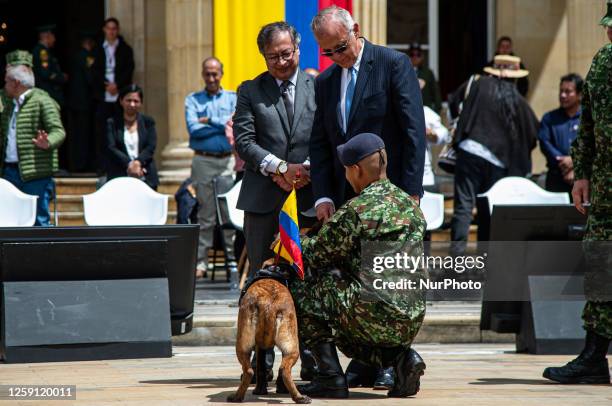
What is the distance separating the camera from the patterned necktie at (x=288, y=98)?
318 inches

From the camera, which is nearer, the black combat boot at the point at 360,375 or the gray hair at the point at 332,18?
Answer: the gray hair at the point at 332,18

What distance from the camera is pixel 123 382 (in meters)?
8.04

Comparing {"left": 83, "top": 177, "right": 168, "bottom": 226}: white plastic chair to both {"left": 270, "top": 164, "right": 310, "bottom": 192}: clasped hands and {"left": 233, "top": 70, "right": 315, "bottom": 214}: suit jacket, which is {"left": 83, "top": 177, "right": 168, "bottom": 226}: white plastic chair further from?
{"left": 270, "top": 164, "right": 310, "bottom": 192}: clasped hands

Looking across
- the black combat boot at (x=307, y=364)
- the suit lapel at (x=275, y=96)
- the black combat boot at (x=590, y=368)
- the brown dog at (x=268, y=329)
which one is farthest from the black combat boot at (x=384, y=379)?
the suit lapel at (x=275, y=96)

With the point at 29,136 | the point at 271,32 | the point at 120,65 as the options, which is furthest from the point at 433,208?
the point at 271,32

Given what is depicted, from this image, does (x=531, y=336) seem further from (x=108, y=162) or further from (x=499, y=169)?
(x=108, y=162)

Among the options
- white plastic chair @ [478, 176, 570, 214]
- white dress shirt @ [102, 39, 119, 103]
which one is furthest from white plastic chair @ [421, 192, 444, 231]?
white dress shirt @ [102, 39, 119, 103]

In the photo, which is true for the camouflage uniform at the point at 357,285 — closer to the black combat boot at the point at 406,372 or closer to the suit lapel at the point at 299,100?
the black combat boot at the point at 406,372

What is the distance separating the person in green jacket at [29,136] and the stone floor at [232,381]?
12.8 ft

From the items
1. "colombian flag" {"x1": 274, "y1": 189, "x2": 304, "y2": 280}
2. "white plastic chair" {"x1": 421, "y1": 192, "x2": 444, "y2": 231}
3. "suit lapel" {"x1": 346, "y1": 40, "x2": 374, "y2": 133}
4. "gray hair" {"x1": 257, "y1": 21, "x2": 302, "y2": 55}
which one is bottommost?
"white plastic chair" {"x1": 421, "y1": 192, "x2": 444, "y2": 231}

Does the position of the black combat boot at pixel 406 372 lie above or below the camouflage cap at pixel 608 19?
below

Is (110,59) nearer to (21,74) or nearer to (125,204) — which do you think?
(21,74)

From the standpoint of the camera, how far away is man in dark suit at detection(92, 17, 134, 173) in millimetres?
17219

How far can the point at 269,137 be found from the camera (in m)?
8.05
